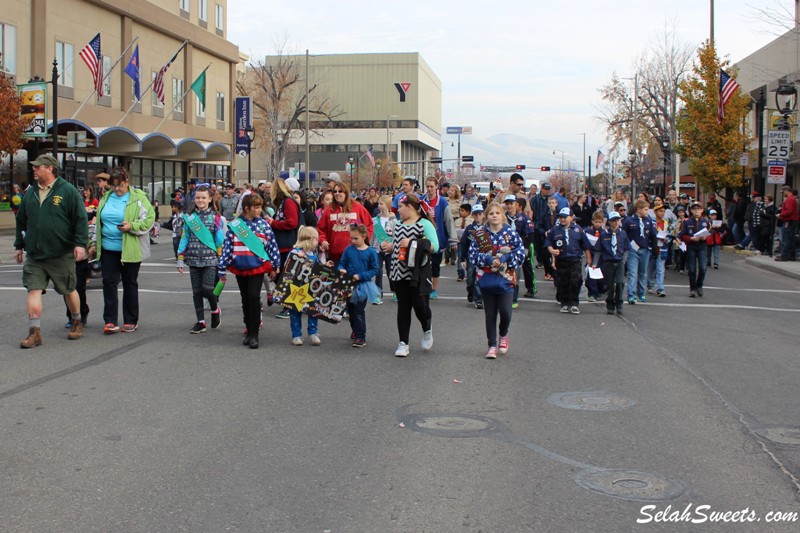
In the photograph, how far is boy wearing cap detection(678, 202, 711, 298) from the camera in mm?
15766

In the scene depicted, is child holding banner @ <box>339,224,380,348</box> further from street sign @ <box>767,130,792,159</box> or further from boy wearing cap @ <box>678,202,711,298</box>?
street sign @ <box>767,130,792,159</box>

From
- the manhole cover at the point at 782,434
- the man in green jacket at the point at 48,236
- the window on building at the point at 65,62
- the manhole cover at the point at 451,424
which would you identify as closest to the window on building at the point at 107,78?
the window on building at the point at 65,62

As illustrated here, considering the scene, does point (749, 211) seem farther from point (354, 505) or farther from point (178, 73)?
point (178, 73)

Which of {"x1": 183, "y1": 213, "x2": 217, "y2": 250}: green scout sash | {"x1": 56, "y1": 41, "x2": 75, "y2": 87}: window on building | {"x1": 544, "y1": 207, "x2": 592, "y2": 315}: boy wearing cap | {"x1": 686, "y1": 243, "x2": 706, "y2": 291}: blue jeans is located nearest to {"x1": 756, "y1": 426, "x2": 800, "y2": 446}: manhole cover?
{"x1": 183, "y1": 213, "x2": 217, "y2": 250}: green scout sash

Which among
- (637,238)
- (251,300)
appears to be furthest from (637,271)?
(251,300)

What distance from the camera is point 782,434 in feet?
21.5

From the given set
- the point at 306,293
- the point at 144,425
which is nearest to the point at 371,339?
the point at 306,293

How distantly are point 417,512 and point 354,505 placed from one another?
356mm

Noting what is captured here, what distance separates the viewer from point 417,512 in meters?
4.80

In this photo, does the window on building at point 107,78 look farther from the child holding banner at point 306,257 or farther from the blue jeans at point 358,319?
the blue jeans at point 358,319

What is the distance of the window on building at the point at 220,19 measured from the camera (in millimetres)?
55938

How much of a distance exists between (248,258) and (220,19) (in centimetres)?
5008

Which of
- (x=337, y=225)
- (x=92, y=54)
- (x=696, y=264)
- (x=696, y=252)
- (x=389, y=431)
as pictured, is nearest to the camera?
(x=389, y=431)

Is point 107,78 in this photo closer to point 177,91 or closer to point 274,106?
point 177,91
